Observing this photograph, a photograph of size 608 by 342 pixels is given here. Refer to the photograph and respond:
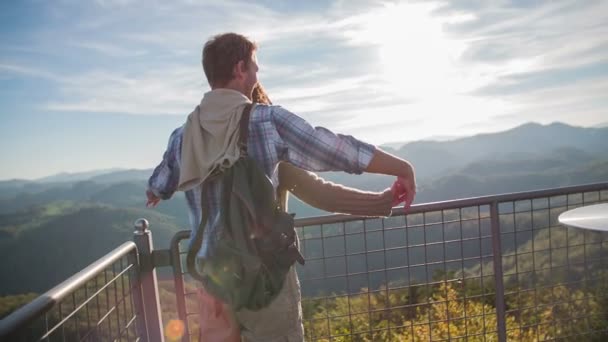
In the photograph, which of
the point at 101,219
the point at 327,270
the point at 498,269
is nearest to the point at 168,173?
the point at 327,270

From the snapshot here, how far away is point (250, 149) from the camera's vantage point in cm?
169

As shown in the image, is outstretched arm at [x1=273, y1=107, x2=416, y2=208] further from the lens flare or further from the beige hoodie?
the lens flare

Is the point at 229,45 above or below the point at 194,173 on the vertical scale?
above

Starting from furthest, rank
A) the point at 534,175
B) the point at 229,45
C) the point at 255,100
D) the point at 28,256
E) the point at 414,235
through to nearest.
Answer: the point at 534,175, the point at 28,256, the point at 414,235, the point at 255,100, the point at 229,45

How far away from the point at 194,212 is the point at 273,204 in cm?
37

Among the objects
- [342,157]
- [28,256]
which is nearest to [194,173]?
[342,157]

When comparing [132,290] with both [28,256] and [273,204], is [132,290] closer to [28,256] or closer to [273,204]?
[273,204]

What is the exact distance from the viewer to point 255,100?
196cm

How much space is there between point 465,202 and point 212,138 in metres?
1.70

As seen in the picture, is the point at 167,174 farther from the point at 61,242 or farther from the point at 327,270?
the point at 61,242

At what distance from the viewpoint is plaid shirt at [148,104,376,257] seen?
1.66 metres

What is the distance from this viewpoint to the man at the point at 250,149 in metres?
1.67

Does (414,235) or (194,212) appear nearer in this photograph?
(194,212)

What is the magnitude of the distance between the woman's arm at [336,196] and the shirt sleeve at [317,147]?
219 millimetres
